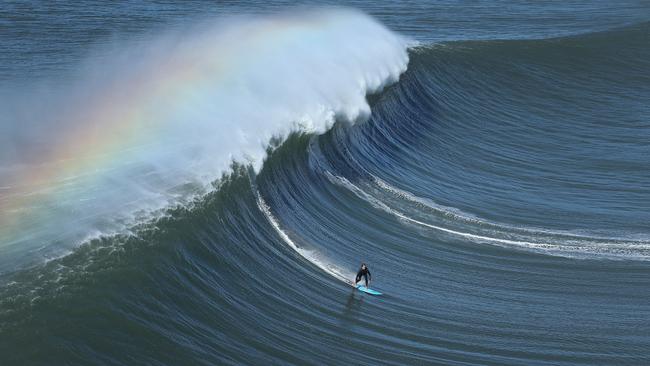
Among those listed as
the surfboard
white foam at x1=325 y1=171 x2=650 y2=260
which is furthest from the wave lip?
white foam at x1=325 y1=171 x2=650 y2=260

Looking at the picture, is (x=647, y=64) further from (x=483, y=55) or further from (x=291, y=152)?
(x=291, y=152)

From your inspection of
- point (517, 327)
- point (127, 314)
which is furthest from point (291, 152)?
point (127, 314)

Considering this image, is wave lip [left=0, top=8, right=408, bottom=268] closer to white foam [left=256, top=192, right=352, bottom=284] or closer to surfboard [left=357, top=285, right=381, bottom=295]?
white foam [left=256, top=192, right=352, bottom=284]

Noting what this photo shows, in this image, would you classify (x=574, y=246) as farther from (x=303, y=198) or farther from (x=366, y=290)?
(x=303, y=198)

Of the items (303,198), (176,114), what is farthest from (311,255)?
(176,114)

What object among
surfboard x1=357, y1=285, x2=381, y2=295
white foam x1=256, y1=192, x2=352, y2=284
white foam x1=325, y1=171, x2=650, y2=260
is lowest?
surfboard x1=357, y1=285, x2=381, y2=295

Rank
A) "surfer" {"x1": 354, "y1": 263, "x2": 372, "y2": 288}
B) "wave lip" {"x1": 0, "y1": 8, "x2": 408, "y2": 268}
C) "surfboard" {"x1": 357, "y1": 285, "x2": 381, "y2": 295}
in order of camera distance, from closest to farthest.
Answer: "wave lip" {"x1": 0, "y1": 8, "x2": 408, "y2": 268}, "surfer" {"x1": 354, "y1": 263, "x2": 372, "y2": 288}, "surfboard" {"x1": 357, "y1": 285, "x2": 381, "y2": 295}

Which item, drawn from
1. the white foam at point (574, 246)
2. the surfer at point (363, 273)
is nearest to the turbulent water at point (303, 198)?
the white foam at point (574, 246)

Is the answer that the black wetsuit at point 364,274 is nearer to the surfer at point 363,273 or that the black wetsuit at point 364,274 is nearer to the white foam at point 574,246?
the surfer at point 363,273
